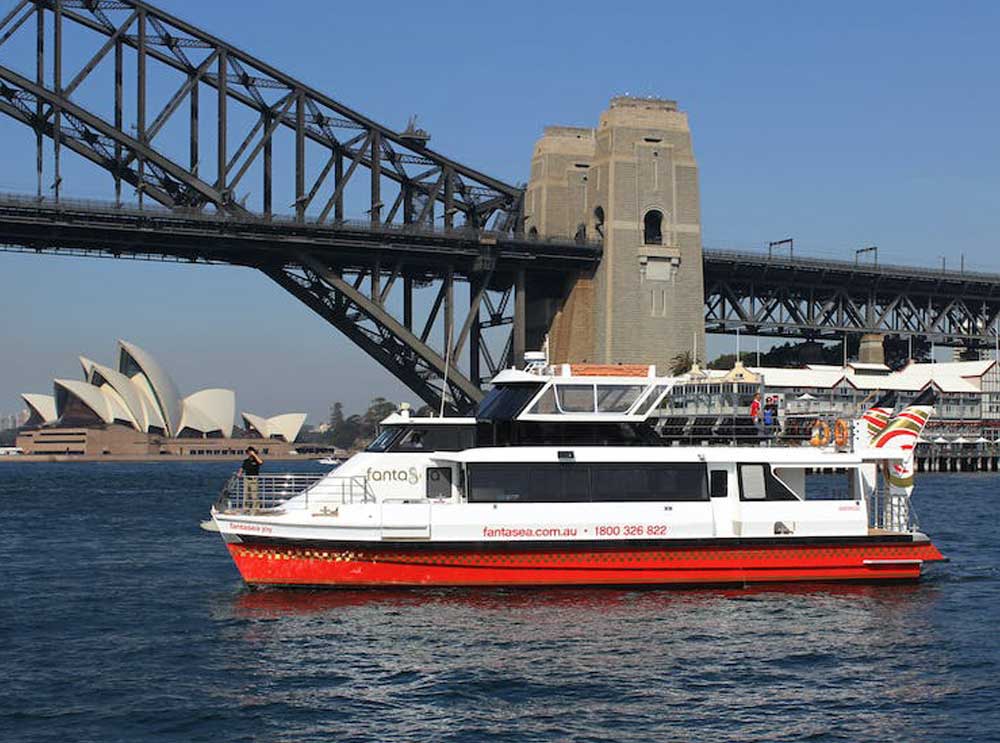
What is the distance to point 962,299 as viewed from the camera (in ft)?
427

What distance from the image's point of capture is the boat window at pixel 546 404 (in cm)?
3294

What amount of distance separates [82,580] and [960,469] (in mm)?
88309

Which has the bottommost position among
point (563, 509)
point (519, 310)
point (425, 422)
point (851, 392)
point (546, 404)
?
point (563, 509)

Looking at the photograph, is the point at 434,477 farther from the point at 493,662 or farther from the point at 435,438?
the point at 493,662

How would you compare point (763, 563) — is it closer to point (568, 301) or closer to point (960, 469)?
point (568, 301)

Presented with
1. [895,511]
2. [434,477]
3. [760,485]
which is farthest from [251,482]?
[895,511]

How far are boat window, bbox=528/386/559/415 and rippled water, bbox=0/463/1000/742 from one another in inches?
162

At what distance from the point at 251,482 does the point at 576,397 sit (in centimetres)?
766

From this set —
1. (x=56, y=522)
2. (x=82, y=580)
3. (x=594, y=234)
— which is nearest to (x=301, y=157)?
(x=594, y=234)

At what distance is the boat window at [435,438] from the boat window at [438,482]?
64 cm

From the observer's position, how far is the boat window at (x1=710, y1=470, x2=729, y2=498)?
3259 centimetres

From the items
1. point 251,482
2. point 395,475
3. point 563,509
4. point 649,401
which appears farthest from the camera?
point 649,401

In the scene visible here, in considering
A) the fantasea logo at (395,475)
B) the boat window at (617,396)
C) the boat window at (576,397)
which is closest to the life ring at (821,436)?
the boat window at (617,396)

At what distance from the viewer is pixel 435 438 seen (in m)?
33.4
